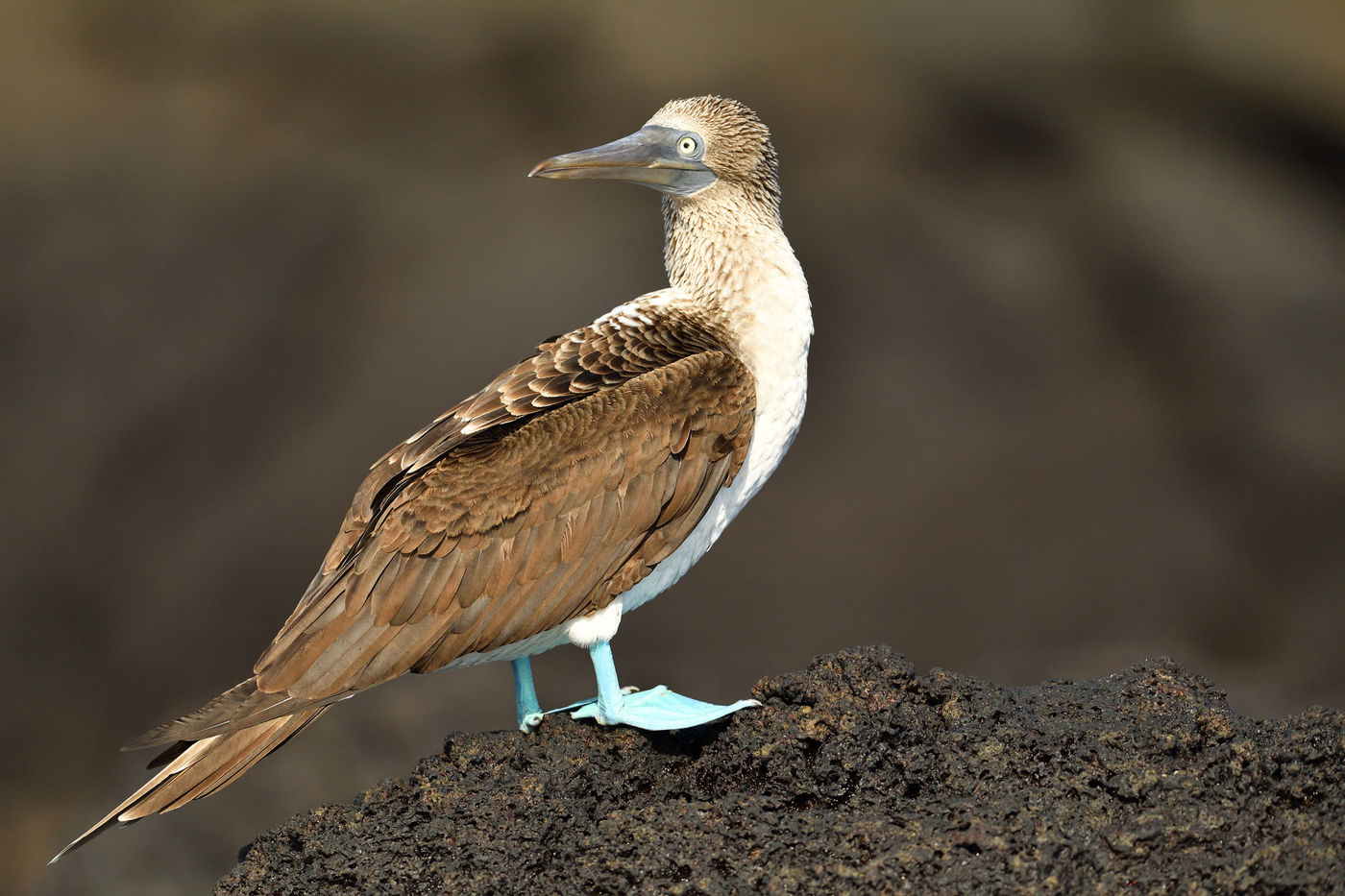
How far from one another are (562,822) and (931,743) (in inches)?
47.9

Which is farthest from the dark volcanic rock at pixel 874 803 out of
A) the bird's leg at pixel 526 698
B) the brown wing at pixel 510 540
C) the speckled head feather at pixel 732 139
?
the speckled head feather at pixel 732 139

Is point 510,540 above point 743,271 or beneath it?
beneath

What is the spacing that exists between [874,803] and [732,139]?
264 centimetres

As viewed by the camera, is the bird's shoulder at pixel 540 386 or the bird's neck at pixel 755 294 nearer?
the bird's shoulder at pixel 540 386

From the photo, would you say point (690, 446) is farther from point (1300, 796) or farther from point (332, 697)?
point (1300, 796)

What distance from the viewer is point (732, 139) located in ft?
16.1

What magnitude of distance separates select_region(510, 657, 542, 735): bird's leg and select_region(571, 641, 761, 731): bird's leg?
0.14 m

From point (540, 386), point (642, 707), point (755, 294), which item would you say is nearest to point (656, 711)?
point (642, 707)

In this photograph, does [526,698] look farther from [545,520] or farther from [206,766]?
[206,766]

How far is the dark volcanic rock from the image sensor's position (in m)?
3.15

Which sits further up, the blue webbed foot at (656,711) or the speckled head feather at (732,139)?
the speckled head feather at (732,139)

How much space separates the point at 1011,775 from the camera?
379 centimetres

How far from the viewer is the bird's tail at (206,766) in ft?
12.3

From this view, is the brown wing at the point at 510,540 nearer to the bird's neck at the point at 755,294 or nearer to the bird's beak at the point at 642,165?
the bird's neck at the point at 755,294
